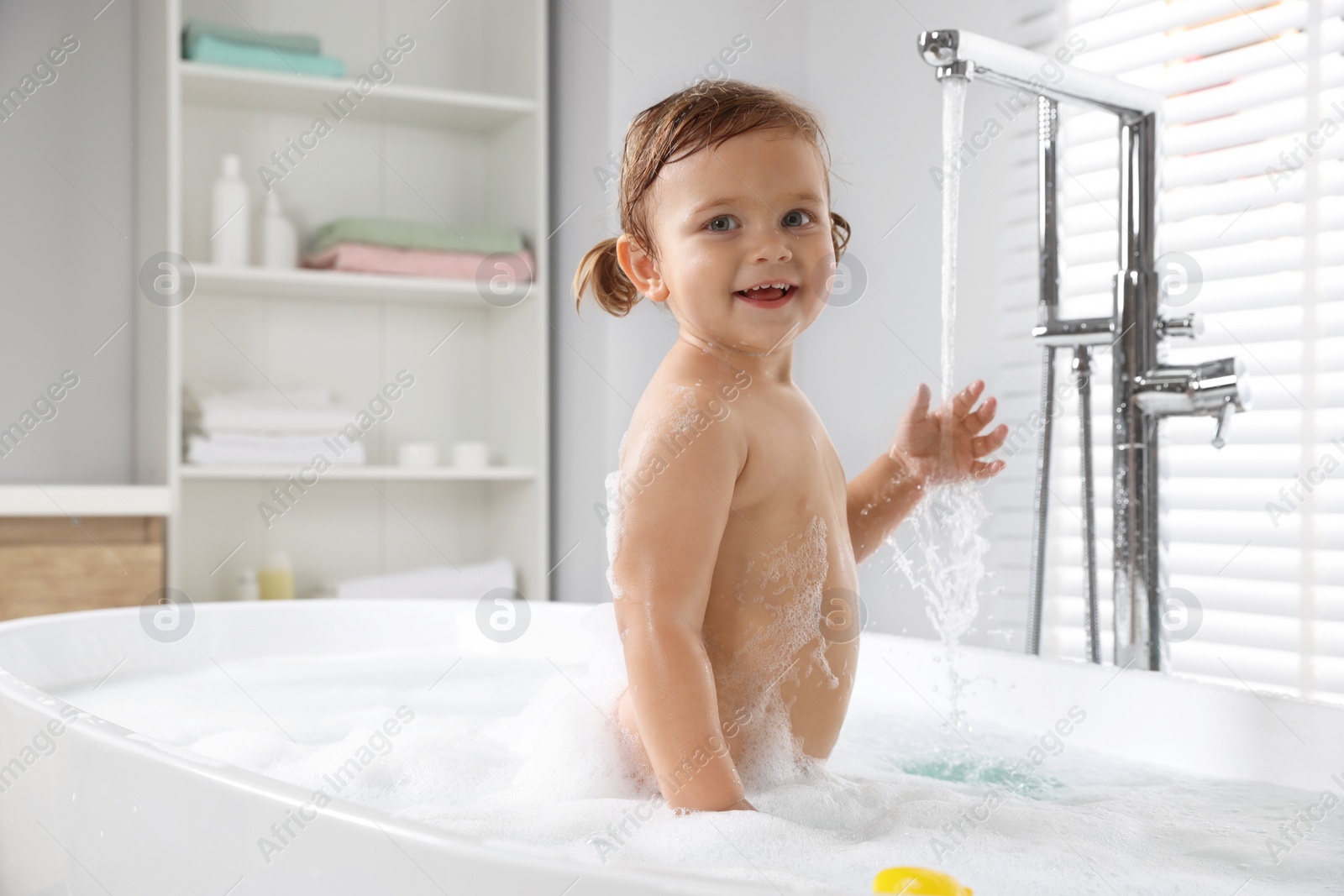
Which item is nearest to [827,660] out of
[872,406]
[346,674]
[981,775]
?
[981,775]

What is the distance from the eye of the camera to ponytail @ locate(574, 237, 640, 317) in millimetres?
1079

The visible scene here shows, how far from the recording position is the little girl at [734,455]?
0.82m

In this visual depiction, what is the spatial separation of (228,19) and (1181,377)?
79.7 inches

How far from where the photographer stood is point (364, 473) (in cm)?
216

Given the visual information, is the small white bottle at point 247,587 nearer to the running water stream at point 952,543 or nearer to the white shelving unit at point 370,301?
the white shelving unit at point 370,301

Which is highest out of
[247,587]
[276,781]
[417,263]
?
[417,263]

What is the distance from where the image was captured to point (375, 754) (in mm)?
936

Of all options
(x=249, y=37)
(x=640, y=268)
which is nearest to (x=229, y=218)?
(x=249, y=37)

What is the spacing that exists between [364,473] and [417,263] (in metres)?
0.42

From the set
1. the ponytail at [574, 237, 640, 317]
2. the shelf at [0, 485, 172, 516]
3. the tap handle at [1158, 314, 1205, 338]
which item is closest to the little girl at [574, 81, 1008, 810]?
the ponytail at [574, 237, 640, 317]

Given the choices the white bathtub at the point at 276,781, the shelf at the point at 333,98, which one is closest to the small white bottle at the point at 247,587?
the white bathtub at the point at 276,781

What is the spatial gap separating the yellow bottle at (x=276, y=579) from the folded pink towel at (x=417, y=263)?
57 cm

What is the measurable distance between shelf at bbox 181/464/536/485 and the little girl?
4.32 feet

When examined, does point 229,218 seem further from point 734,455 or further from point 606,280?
point 734,455
